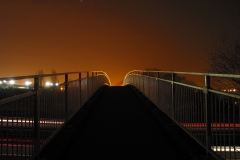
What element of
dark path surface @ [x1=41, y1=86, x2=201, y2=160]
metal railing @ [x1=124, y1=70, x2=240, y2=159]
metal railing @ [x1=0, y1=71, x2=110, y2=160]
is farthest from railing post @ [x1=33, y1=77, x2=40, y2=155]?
metal railing @ [x1=124, y1=70, x2=240, y2=159]

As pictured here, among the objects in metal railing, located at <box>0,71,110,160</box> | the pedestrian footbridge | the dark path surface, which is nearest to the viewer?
metal railing, located at <box>0,71,110,160</box>

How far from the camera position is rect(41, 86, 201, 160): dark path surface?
20.6ft

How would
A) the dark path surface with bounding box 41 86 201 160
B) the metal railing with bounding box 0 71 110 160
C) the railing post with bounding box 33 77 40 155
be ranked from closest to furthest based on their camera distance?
1. the metal railing with bounding box 0 71 110 160
2. the railing post with bounding box 33 77 40 155
3. the dark path surface with bounding box 41 86 201 160

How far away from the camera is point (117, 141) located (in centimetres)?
734

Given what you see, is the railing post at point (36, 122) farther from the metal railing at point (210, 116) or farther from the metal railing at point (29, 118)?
the metal railing at point (210, 116)

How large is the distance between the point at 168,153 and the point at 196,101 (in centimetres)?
115

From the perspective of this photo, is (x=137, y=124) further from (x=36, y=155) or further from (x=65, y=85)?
(x=36, y=155)

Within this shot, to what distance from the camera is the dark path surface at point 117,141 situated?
627cm

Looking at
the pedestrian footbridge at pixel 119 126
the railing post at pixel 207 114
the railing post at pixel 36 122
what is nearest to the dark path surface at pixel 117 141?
the pedestrian footbridge at pixel 119 126

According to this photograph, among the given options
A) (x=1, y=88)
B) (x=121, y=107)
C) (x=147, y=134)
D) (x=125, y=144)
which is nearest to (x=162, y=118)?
(x=147, y=134)

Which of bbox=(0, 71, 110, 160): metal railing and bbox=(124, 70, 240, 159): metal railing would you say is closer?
bbox=(0, 71, 110, 160): metal railing

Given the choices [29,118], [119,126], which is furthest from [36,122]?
[119,126]

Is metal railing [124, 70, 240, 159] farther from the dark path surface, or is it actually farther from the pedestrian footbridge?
the dark path surface

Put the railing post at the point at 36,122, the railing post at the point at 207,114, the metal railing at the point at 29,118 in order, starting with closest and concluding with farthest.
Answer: the metal railing at the point at 29,118 < the railing post at the point at 36,122 < the railing post at the point at 207,114
